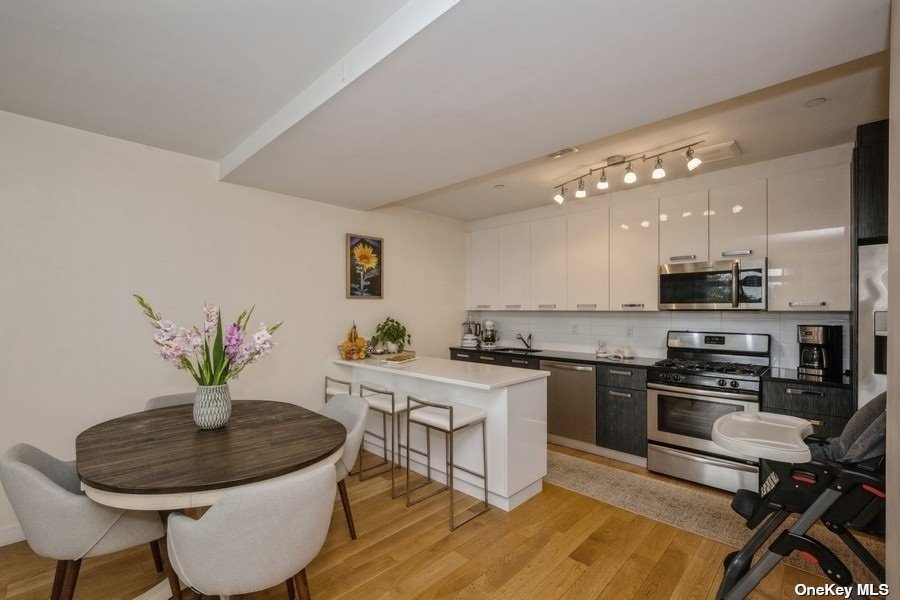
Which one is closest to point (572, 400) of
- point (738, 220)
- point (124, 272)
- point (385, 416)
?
point (385, 416)

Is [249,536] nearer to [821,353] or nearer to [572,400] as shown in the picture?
[572,400]

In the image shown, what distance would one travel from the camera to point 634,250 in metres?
3.74

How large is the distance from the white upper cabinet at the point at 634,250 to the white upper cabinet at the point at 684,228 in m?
0.06

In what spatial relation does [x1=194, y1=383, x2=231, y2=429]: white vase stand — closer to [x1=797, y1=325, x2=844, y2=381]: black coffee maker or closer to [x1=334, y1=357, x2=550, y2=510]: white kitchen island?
[x1=334, y1=357, x2=550, y2=510]: white kitchen island

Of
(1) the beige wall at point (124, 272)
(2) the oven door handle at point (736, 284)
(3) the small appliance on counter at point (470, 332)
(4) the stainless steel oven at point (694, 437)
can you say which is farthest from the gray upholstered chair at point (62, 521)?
(2) the oven door handle at point (736, 284)

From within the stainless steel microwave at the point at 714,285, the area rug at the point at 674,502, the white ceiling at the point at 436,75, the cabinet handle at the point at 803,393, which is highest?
the white ceiling at the point at 436,75

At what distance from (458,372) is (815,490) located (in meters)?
1.97

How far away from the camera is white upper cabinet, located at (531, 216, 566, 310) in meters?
4.28

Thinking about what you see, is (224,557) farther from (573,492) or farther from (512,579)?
(573,492)

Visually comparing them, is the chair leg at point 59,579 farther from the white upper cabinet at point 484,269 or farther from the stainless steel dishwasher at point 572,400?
the white upper cabinet at point 484,269

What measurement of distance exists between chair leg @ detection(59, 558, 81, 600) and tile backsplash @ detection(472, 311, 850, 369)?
4.10 meters

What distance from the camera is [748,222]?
3148 millimetres

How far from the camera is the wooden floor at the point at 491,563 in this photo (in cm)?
197

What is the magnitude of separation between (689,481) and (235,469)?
3217 millimetres
